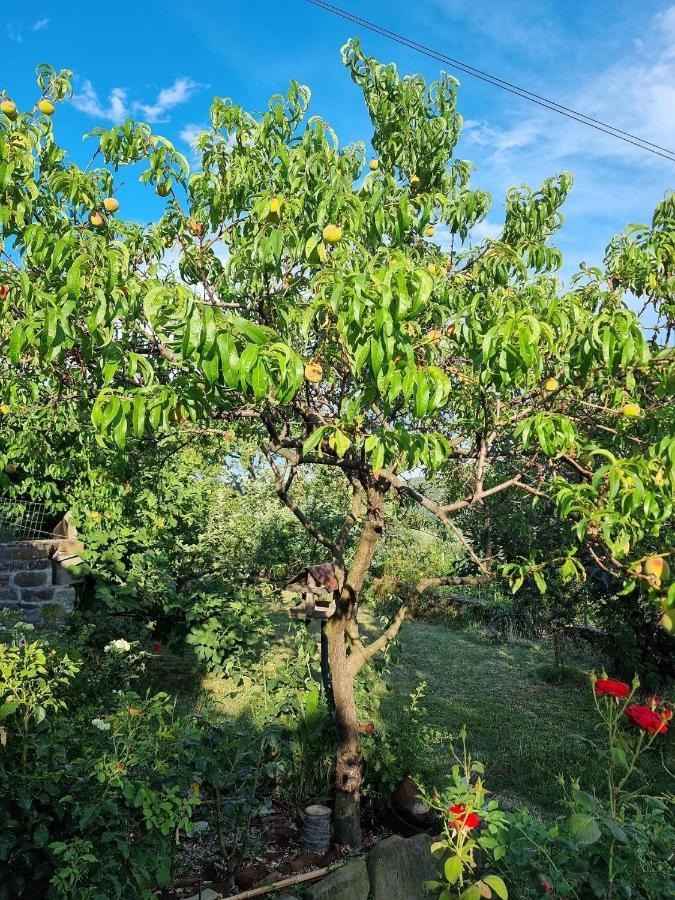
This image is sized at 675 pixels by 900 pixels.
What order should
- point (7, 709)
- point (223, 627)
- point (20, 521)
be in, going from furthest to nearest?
point (20, 521), point (223, 627), point (7, 709)

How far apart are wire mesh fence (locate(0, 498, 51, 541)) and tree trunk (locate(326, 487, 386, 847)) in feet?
13.4

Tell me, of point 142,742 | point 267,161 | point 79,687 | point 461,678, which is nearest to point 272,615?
point 461,678

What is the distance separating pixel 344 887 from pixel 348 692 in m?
1.09

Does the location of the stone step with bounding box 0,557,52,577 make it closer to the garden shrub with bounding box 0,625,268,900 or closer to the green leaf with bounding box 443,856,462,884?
the garden shrub with bounding box 0,625,268,900

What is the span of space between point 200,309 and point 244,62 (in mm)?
3781

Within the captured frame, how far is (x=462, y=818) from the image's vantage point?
2209 mm

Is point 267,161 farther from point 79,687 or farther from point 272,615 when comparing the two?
point 272,615

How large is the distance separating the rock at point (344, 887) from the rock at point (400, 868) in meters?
0.03

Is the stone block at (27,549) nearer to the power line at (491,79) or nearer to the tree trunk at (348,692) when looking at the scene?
the tree trunk at (348,692)

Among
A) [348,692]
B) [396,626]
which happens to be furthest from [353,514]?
[348,692]

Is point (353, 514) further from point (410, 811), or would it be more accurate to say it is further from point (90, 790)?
point (90, 790)

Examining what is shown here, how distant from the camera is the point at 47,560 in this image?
588 cm

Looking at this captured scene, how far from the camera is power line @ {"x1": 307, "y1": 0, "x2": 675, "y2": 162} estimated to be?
4.62m

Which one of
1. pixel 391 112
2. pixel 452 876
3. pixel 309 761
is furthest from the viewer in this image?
pixel 391 112
